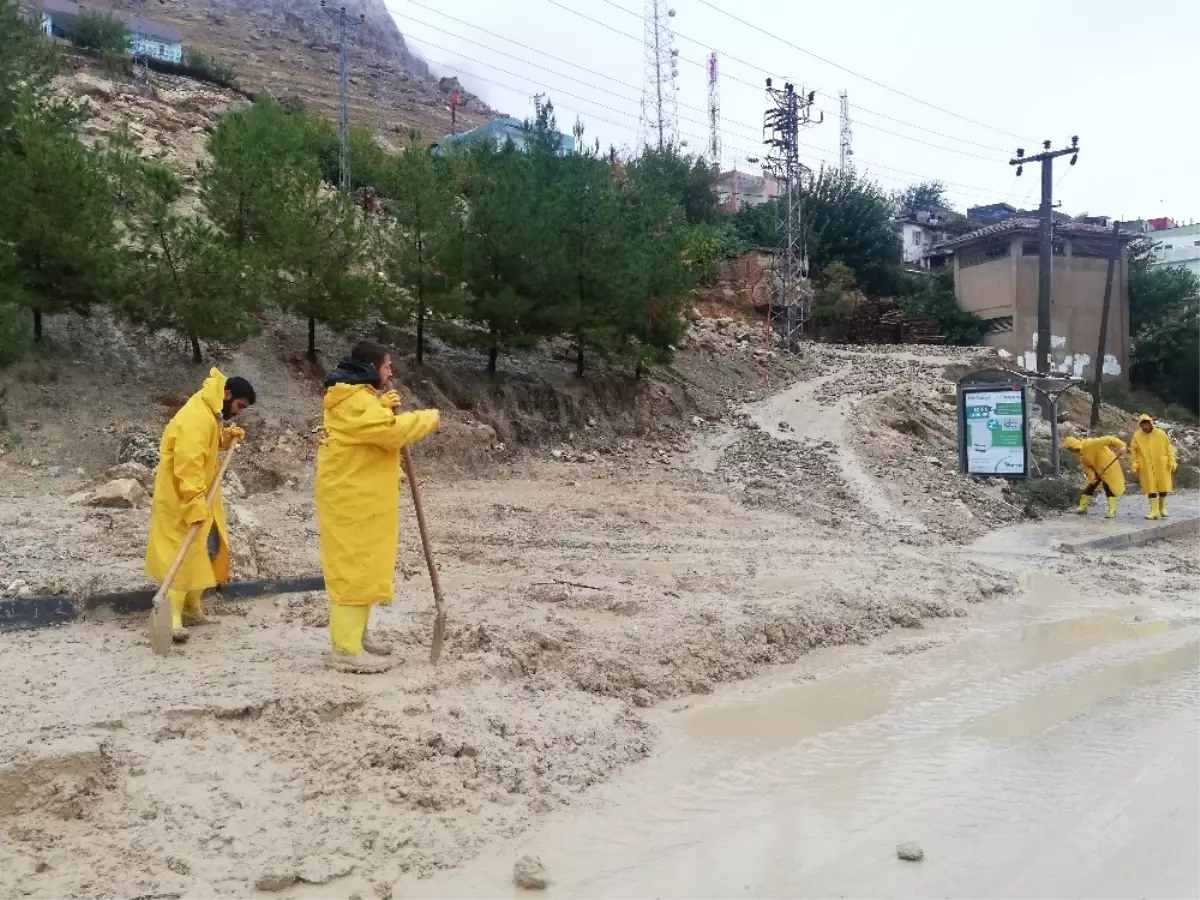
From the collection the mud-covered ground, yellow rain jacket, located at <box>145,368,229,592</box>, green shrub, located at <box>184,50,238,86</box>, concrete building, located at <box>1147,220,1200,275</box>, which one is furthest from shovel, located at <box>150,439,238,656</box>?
concrete building, located at <box>1147,220,1200,275</box>

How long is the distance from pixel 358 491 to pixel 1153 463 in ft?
42.9

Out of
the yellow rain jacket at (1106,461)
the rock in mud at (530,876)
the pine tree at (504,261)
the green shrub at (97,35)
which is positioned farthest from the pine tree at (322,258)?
the green shrub at (97,35)

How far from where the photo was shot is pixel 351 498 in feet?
15.5

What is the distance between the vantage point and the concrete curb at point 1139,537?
11.1 metres

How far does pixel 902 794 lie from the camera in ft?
13.6

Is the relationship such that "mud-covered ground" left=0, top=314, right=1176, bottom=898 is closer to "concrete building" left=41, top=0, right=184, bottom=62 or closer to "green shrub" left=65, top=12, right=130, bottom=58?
"green shrub" left=65, top=12, right=130, bottom=58

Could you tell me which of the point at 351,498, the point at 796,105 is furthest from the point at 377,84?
the point at 351,498

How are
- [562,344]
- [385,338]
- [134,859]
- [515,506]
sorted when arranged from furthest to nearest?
[562,344] → [385,338] → [515,506] → [134,859]

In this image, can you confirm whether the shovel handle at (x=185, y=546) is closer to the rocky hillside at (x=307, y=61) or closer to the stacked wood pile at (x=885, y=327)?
the stacked wood pile at (x=885, y=327)

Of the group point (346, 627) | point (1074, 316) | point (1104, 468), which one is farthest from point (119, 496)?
point (1074, 316)

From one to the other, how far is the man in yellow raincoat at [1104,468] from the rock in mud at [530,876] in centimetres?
1288

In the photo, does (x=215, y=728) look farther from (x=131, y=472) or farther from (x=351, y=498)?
(x=131, y=472)

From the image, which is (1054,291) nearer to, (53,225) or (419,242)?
(419,242)

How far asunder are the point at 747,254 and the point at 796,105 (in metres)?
7.97
